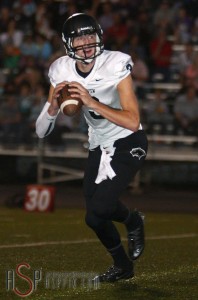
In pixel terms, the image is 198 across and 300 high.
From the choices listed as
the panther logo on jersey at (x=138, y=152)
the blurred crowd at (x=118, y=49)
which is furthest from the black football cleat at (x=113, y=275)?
A: the blurred crowd at (x=118, y=49)

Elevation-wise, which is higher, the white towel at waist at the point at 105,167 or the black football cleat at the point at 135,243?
the white towel at waist at the point at 105,167

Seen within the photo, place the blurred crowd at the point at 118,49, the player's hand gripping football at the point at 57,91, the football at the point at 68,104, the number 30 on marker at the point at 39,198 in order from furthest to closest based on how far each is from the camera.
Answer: the blurred crowd at the point at 118,49 < the number 30 on marker at the point at 39,198 < the player's hand gripping football at the point at 57,91 < the football at the point at 68,104

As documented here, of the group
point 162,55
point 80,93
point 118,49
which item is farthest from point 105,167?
point 162,55

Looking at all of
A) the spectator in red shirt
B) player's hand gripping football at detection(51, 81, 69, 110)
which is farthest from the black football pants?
the spectator in red shirt

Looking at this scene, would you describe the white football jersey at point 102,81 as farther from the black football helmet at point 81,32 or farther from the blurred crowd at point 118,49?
the blurred crowd at point 118,49

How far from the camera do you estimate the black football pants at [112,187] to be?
6.23 m

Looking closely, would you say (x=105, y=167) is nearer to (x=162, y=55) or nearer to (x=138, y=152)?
(x=138, y=152)

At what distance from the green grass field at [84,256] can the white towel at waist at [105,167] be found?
26.5 inches

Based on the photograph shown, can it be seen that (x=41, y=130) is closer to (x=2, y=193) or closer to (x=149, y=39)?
(x=2, y=193)

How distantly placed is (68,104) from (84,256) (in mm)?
2223

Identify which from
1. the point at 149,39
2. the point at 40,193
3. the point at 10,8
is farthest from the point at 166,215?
the point at 10,8

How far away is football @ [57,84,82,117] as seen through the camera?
5.91 m

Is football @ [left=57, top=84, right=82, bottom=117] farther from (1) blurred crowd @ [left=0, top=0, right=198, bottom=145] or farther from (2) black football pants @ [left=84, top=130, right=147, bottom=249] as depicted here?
(1) blurred crowd @ [left=0, top=0, right=198, bottom=145]

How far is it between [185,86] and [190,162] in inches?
48.0
